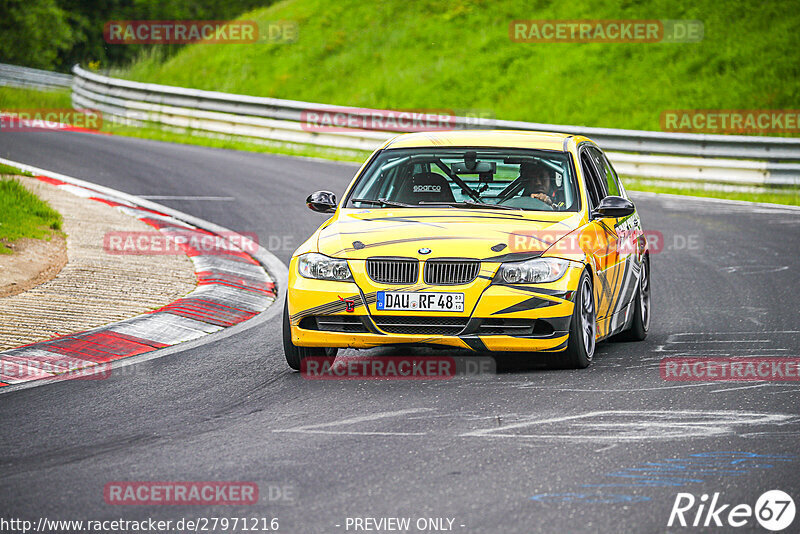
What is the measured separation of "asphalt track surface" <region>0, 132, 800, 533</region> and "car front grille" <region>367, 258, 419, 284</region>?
684 mm

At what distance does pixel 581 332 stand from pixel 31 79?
36.3 m

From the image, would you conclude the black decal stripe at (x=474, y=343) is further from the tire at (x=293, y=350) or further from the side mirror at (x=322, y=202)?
the side mirror at (x=322, y=202)

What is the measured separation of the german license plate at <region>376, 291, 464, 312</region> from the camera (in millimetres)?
7762

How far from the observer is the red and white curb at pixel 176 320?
8133 mm

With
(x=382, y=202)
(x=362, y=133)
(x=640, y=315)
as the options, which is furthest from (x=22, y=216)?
(x=362, y=133)

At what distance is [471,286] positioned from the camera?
777 centimetres

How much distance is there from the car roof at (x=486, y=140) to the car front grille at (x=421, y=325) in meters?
2.04

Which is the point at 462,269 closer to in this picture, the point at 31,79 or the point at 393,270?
the point at 393,270

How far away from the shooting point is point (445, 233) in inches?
318

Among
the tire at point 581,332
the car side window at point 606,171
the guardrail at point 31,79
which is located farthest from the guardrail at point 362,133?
the tire at point 581,332

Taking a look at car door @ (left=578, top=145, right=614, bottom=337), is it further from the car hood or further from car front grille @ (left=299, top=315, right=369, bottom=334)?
car front grille @ (left=299, top=315, right=369, bottom=334)

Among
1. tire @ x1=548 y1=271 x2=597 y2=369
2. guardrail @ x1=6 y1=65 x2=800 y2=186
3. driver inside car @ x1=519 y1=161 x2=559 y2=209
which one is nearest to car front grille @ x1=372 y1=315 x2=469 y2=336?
tire @ x1=548 y1=271 x2=597 y2=369

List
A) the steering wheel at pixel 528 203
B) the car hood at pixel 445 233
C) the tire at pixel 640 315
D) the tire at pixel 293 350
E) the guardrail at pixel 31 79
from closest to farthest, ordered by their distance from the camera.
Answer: the car hood at pixel 445 233 < the tire at pixel 293 350 < the steering wheel at pixel 528 203 < the tire at pixel 640 315 < the guardrail at pixel 31 79

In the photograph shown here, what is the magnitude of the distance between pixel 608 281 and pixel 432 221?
5.01 ft
